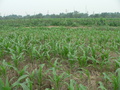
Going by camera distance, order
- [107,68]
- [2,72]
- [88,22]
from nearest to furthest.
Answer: [2,72]
[107,68]
[88,22]

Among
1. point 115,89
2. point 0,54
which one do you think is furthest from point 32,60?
point 115,89

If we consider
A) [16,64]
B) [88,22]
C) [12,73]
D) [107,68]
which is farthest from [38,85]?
[88,22]

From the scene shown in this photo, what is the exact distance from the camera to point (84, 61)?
2.34 meters

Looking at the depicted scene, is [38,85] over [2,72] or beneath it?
beneath

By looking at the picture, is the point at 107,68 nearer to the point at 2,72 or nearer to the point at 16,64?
the point at 16,64

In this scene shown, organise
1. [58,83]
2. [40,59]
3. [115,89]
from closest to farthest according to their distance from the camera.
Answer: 1. [115,89]
2. [58,83]
3. [40,59]

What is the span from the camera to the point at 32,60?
262 cm

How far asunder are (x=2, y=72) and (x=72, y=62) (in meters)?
1.28

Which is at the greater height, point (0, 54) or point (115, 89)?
point (0, 54)

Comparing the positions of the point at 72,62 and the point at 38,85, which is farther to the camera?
the point at 72,62

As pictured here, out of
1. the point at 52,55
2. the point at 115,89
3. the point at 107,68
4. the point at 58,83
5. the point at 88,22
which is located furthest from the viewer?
the point at 88,22

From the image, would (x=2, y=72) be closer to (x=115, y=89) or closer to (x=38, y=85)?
(x=38, y=85)

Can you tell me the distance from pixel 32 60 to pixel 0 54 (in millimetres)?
781

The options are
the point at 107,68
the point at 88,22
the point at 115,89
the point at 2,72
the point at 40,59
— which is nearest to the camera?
the point at 115,89
